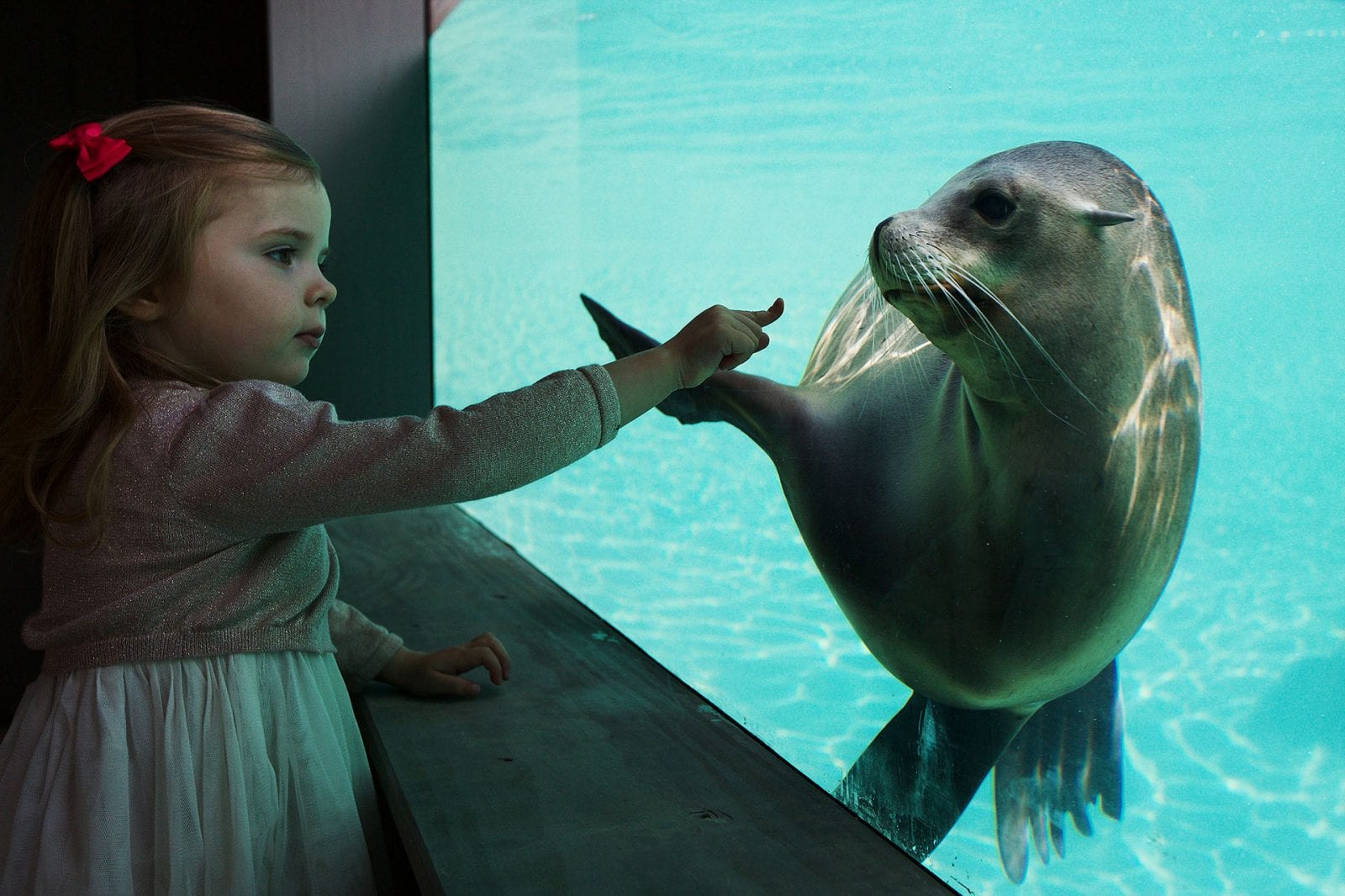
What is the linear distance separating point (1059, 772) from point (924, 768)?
210mm

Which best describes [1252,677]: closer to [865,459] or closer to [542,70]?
[865,459]

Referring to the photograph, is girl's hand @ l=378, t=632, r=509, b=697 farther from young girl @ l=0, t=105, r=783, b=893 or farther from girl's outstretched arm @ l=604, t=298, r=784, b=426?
girl's outstretched arm @ l=604, t=298, r=784, b=426

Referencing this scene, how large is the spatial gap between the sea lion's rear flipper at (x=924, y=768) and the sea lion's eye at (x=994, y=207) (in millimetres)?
456

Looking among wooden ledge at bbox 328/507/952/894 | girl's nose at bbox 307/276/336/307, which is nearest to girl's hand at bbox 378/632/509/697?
wooden ledge at bbox 328/507/952/894

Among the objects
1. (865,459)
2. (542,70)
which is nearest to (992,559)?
(865,459)

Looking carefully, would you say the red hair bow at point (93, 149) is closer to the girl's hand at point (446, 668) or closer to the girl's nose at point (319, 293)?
the girl's nose at point (319, 293)

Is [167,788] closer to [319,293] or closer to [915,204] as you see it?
[319,293]

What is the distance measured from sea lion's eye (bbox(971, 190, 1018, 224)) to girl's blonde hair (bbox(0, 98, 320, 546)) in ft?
2.74

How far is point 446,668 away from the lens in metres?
1.61

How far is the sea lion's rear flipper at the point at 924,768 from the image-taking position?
40.6 inches

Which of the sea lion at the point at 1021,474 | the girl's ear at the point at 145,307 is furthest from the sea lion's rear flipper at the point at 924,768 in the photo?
the girl's ear at the point at 145,307

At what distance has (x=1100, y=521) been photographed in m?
0.91

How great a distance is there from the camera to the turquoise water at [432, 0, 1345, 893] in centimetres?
A: 75

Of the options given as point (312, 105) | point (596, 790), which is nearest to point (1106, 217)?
point (596, 790)
